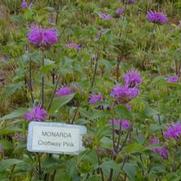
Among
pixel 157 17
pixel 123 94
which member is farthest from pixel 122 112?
pixel 157 17

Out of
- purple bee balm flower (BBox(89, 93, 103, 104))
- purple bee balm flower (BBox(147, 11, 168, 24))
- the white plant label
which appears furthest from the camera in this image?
purple bee balm flower (BBox(147, 11, 168, 24))

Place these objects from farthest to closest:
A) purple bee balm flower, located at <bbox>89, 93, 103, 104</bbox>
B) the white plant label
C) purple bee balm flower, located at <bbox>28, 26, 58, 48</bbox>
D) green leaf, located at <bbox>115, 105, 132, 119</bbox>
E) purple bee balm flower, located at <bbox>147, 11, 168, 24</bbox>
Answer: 1. purple bee balm flower, located at <bbox>147, 11, 168, 24</bbox>
2. purple bee balm flower, located at <bbox>89, 93, 103, 104</bbox>
3. purple bee balm flower, located at <bbox>28, 26, 58, 48</bbox>
4. the white plant label
5. green leaf, located at <bbox>115, 105, 132, 119</bbox>

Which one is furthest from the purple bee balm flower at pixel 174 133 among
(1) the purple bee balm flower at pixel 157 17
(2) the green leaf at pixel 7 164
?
(1) the purple bee balm flower at pixel 157 17

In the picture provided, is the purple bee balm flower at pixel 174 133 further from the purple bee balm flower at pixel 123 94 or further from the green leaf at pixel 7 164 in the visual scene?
the green leaf at pixel 7 164

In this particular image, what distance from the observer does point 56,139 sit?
1.62 meters

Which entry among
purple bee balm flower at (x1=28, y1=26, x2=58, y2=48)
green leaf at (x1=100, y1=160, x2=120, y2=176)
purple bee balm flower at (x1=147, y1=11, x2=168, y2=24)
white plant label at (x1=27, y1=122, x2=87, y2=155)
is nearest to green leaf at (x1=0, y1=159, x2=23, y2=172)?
white plant label at (x1=27, y1=122, x2=87, y2=155)

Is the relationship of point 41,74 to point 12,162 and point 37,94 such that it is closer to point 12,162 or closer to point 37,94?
point 12,162

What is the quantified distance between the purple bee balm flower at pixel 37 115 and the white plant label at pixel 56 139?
0.05m

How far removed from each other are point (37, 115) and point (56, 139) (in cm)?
9

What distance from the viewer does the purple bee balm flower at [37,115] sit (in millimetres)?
1619

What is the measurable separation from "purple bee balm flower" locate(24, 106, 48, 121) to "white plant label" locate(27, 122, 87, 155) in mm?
49

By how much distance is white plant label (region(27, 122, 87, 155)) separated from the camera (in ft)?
5.21

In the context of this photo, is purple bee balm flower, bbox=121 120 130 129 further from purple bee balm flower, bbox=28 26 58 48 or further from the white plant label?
purple bee balm flower, bbox=28 26 58 48

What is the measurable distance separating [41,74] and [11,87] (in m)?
0.13
